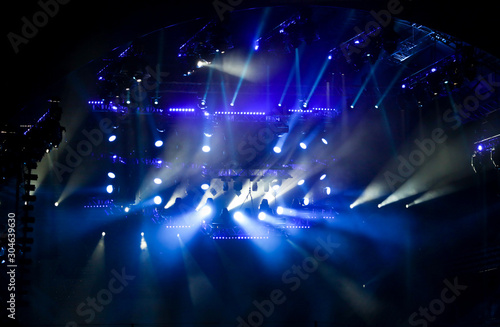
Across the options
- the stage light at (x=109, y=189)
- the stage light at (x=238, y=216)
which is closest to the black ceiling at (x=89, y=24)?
the stage light at (x=109, y=189)

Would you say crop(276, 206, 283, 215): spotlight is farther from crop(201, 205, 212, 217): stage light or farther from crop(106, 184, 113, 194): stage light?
crop(106, 184, 113, 194): stage light

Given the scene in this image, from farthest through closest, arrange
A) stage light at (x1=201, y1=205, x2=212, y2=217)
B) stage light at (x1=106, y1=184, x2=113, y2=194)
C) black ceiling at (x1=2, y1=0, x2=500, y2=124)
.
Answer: stage light at (x1=201, y1=205, x2=212, y2=217)
stage light at (x1=106, y1=184, x2=113, y2=194)
black ceiling at (x1=2, y1=0, x2=500, y2=124)

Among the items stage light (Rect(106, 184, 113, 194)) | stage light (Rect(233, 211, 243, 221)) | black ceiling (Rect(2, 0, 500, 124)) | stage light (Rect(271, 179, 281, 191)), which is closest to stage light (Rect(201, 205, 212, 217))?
stage light (Rect(233, 211, 243, 221))

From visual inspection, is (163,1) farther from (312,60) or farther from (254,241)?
(254,241)

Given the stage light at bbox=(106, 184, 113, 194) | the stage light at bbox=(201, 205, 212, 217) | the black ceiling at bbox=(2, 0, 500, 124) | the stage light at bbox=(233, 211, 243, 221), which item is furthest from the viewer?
the stage light at bbox=(233, 211, 243, 221)

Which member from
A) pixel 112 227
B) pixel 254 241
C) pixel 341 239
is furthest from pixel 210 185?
pixel 341 239

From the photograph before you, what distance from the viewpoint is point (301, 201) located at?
12.1m

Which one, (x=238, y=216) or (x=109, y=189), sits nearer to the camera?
(x=109, y=189)

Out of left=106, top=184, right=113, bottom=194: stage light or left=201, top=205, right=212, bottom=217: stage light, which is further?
left=201, top=205, right=212, bottom=217: stage light

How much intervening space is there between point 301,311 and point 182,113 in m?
5.13

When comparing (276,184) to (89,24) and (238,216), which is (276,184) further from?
(89,24)

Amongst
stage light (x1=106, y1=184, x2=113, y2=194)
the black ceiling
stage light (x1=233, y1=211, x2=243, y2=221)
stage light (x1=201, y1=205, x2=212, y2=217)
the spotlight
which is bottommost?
the spotlight

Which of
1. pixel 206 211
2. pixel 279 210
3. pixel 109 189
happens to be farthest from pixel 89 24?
pixel 279 210

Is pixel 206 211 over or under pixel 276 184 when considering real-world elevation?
under
